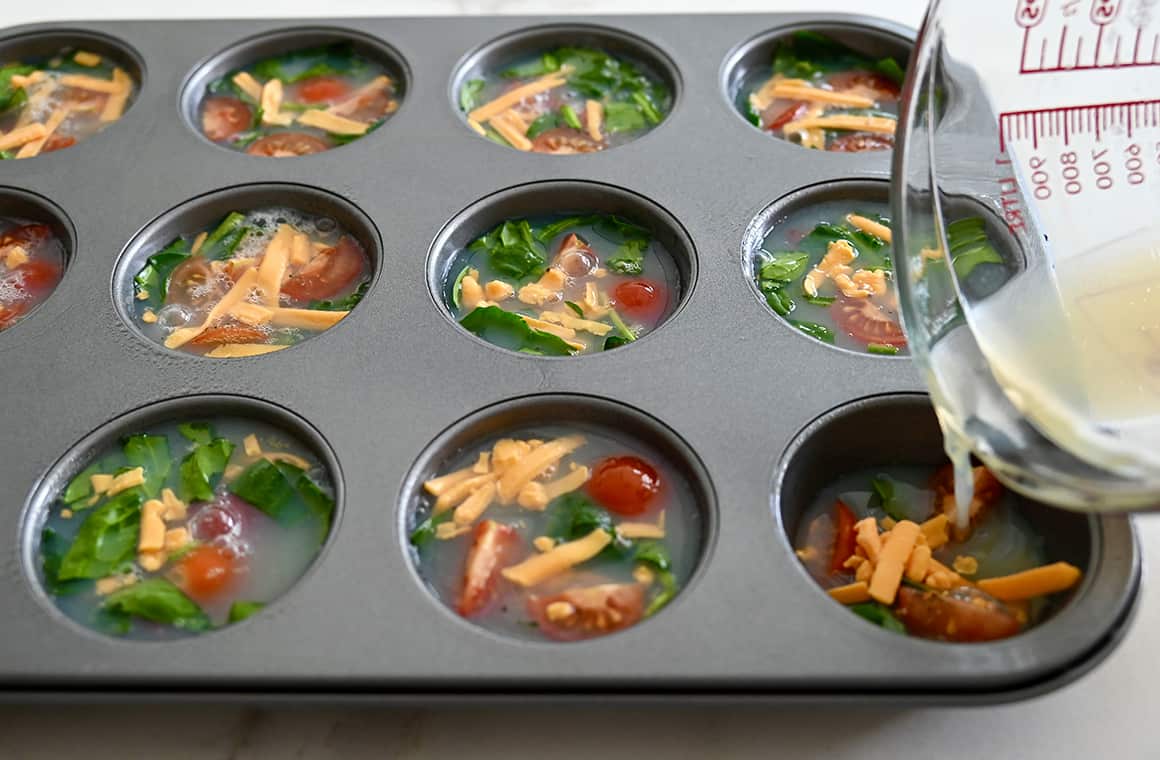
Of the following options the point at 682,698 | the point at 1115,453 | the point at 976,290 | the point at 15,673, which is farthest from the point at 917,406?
the point at 15,673

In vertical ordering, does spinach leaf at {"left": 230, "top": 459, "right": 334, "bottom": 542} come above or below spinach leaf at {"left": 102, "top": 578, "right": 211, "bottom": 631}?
above

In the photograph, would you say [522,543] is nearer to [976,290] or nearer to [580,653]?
[580,653]

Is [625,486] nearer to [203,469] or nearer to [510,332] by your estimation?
[510,332]

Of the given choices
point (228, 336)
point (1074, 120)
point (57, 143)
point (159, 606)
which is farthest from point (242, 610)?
point (1074, 120)

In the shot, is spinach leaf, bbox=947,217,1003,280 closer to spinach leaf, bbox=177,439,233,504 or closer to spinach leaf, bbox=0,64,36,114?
spinach leaf, bbox=177,439,233,504

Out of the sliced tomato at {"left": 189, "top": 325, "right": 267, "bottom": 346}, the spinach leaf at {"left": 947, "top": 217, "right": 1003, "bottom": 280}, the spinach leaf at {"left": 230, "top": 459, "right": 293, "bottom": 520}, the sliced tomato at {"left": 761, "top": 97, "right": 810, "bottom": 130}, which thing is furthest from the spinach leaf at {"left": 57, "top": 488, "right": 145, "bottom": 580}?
the sliced tomato at {"left": 761, "top": 97, "right": 810, "bottom": 130}

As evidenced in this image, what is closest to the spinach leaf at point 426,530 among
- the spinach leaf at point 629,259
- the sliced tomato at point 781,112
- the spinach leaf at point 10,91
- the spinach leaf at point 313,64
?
the spinach leaf at point 629,259
